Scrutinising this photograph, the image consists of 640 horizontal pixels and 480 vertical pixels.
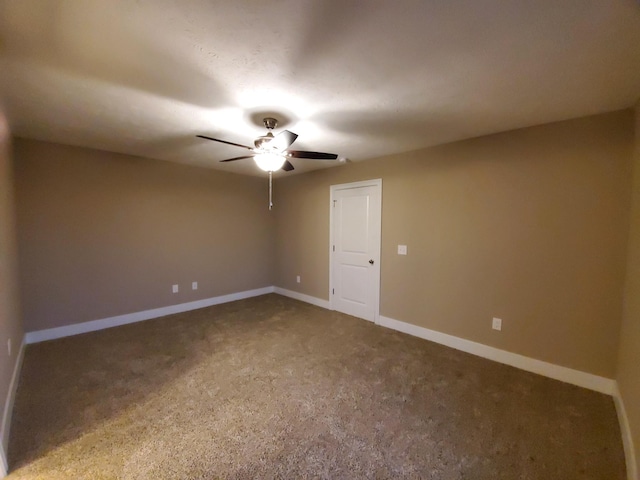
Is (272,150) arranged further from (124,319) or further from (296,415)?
(124,319)

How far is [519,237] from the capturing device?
2.79 meters

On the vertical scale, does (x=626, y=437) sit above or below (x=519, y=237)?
below

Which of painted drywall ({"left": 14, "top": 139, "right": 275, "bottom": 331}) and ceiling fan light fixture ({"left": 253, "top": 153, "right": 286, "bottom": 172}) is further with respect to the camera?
painted drywall ({"left": 14, "top": 139, "right": 275, "bottom": 331})

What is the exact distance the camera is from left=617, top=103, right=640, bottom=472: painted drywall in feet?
5.59


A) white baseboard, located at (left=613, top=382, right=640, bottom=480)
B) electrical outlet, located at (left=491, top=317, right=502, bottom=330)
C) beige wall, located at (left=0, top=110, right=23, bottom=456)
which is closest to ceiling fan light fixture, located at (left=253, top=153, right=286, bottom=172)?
beige wall, located at (left=0, top=110, right=23, bottom=456)

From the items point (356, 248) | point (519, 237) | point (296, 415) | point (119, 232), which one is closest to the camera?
point (296, 415)

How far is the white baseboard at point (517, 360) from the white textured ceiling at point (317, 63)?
7.68ft

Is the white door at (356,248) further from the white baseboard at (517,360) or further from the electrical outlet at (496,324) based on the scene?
the electrical outlet at (496,324)

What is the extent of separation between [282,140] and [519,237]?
101 inches

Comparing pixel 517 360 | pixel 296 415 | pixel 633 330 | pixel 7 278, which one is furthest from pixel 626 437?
pixel 7 278

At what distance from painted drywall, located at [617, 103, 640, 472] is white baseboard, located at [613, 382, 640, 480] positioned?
0.05 meters

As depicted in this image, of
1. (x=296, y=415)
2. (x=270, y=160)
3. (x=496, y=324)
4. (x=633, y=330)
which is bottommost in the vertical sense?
(x=296, y=415)

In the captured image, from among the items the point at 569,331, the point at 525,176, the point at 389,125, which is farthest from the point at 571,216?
the point at 389,125

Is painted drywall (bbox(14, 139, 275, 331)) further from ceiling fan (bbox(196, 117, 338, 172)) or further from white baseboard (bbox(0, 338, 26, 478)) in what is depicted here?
ceiling fan (bbox(196, 117, 338, 172))
